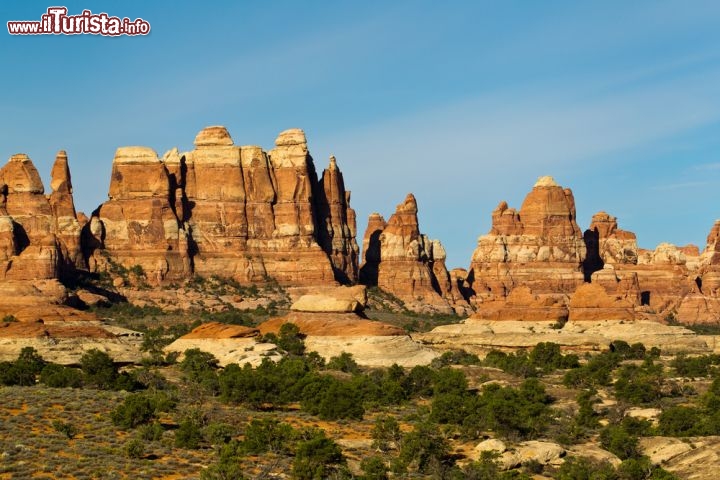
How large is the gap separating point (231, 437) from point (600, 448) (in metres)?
17.9

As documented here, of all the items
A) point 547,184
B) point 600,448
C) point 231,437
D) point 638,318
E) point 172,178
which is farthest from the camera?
point 547,184

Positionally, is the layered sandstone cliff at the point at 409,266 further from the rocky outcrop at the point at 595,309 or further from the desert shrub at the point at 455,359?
the desert shrub at the point at 455,359

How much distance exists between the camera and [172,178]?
154 metres

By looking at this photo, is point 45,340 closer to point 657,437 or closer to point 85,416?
point 85,416

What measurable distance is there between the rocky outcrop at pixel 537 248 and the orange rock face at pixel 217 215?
A: 29461 mm

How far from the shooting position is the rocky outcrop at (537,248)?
183500 mm

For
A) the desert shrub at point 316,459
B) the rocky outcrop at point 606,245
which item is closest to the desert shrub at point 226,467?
the desert shrub at point 316,459

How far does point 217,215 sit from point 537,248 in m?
48.5

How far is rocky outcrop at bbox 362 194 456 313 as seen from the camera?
172 m

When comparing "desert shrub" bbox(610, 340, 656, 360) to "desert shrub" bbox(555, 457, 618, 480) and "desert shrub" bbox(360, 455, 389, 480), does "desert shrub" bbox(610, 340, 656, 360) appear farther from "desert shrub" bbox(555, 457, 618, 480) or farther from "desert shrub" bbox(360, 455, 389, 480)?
"desert shrub" bbox(360, 455, 389, 480)

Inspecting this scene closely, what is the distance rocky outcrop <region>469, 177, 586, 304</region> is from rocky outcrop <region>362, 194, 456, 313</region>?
7.26m

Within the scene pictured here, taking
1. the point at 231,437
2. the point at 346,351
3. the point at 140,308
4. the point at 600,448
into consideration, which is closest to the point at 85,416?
the point at 231,437

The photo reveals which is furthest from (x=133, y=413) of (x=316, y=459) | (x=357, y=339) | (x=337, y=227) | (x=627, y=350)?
(x=337, y=227)

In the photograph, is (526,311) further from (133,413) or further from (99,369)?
(133,413)
